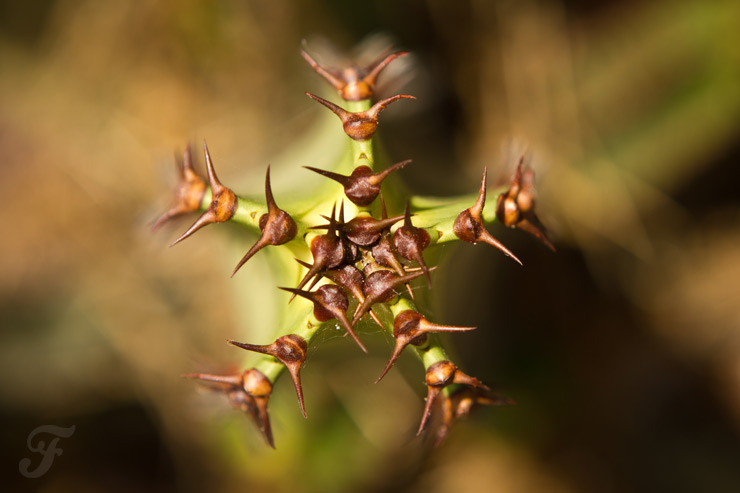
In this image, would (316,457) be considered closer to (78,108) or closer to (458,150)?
(458,150)

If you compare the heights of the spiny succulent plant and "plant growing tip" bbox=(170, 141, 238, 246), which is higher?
"plant growing tip" bbox=(170, 141, 238, 246)

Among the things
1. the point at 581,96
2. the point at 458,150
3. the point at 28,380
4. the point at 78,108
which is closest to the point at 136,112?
the point at 78,108

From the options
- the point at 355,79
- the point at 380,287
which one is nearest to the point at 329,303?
the point at 380,287

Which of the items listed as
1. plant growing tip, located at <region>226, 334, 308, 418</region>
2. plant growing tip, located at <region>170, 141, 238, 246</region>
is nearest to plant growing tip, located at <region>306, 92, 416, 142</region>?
plant growing tip, located at <region>170, 141, 238, 246</region>

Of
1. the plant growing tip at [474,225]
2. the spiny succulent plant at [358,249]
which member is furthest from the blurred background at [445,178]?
the plant growing tip at [474,225]

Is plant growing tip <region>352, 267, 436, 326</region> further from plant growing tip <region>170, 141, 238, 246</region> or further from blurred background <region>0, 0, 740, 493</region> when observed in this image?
blurred background <region>0, 0, 740, 493</region>
